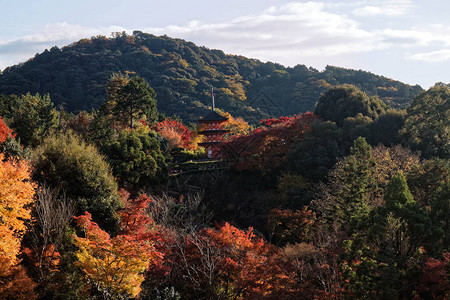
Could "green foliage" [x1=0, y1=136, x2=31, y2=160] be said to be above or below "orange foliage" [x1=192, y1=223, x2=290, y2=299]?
above

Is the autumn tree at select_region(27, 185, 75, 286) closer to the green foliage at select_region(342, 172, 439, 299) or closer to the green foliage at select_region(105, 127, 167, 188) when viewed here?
the green foliage at select_region(105, 127, 167, 188)

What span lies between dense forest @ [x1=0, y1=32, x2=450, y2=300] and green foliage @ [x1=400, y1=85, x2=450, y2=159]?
0.35 feet

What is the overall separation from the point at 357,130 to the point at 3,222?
27.2 meters

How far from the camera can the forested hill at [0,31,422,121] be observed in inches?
3145

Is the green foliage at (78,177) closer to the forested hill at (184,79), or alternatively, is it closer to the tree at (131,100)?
the tree at (131,100)

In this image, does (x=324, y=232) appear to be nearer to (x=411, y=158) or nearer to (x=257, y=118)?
(x=411, y=158)

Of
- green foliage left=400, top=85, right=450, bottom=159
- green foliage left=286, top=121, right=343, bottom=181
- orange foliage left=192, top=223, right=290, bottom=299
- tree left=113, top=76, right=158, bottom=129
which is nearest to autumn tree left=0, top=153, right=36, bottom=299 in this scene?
orange foliage left=192, top=223, right=290, bottom=299

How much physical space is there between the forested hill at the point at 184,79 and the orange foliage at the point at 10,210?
59933 mm

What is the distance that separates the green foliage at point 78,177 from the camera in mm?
20109

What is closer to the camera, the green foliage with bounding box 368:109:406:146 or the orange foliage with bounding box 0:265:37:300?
the orange foliage with bounding box 0:265:37:300

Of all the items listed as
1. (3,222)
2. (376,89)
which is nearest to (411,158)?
(3,222)

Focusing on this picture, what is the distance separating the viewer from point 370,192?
25.0 m

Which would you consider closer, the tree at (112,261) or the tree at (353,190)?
the tree at (112,261)

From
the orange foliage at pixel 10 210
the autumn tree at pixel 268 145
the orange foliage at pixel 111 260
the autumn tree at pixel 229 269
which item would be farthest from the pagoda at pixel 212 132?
the orange foliage at pixel 10 210
